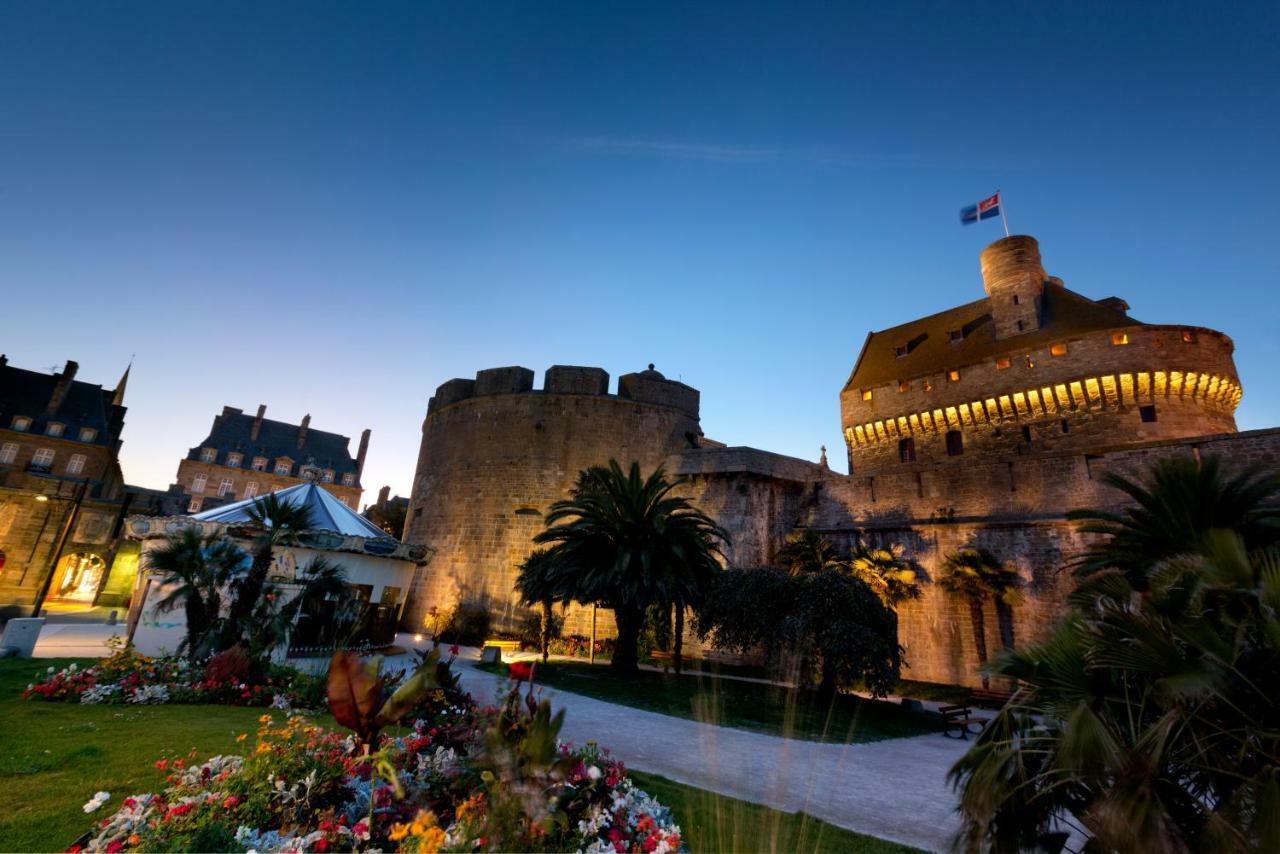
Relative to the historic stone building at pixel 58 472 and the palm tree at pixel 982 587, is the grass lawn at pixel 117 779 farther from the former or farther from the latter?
the historic stone building at pixel 58 472

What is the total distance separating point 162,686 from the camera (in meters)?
8.96

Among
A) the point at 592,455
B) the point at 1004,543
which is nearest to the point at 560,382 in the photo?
the point at 592,455

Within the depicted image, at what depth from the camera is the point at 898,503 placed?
21.7m

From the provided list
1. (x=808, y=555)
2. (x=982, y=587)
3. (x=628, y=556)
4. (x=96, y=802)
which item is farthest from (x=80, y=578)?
(x=982, y=587)

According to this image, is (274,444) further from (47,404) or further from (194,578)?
(194,578)

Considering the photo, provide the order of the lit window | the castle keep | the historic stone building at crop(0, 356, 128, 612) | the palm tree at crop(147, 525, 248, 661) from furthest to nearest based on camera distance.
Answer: the historic stone building at crop(0, 356, 128, 612), the lit window, the castle keep, the palm tree at crop(147, 525, 248, 661)

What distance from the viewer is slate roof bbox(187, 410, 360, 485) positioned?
4756cm

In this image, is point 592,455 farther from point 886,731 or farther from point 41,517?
point 41,517

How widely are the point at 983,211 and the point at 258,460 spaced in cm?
5798

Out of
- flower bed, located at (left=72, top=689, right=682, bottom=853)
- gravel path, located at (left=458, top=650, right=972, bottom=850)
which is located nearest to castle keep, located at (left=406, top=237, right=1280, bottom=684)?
gravel path, located at (left=458, top=650, right=972, bottom=850)

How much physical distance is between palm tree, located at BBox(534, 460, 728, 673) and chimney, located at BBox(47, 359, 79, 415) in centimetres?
3811

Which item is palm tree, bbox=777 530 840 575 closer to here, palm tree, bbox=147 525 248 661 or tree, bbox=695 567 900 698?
tree, bbox=695 567 900 698

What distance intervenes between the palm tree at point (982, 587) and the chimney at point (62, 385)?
5133 centimetres

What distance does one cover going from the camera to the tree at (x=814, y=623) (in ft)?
41.5
